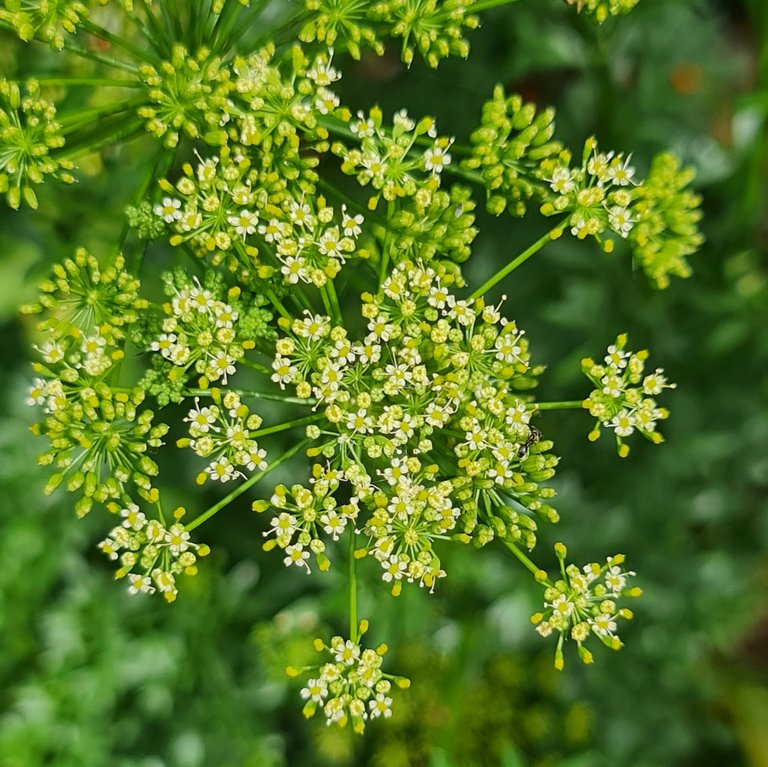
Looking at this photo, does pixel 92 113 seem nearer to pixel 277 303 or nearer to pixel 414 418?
pixel 277 303

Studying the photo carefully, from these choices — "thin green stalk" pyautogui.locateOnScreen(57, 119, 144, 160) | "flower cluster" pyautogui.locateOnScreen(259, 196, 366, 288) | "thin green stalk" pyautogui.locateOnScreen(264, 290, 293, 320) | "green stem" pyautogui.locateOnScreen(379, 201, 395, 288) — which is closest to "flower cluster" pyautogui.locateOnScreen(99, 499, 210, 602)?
"thin green stalk" pyautogui.locateOnScreen(264, 290, 293, 320)

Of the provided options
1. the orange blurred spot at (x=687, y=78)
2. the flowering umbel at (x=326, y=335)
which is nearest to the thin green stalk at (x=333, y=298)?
the flowering umbel at (x=326, y=335)

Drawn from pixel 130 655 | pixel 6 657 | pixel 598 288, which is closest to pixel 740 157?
pixel 598 288

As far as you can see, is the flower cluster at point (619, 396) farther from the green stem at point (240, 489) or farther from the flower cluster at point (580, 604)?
the green stem at point (240, 489)

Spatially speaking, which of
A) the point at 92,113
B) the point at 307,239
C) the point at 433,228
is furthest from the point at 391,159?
the point at 92,113

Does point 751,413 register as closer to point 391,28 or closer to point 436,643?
point 436,643

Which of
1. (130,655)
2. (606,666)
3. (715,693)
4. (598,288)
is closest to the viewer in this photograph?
(598,288)
